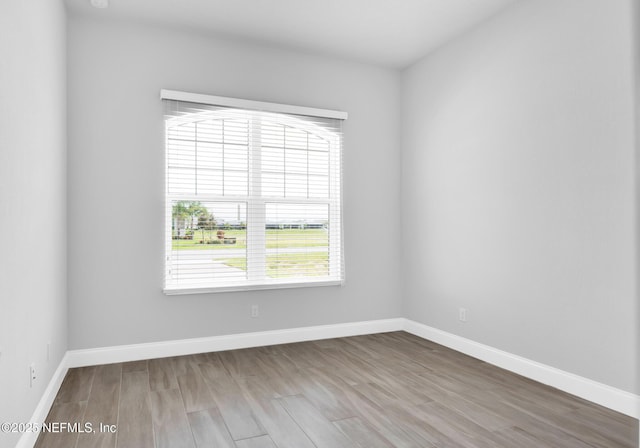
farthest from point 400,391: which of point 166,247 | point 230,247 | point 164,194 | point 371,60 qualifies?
point 371,60

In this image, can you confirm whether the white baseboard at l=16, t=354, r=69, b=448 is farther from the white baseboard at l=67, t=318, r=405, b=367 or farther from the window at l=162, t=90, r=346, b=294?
the window at l=162, t=90, r=346, b=294

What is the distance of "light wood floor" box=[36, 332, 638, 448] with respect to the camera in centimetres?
231

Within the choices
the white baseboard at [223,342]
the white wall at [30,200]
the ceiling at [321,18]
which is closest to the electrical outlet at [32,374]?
the white wall at [30,200]

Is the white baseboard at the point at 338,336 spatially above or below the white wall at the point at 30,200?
below

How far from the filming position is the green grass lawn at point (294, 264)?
13.6 ft

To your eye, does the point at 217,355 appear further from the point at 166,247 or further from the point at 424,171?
the point at 424,171

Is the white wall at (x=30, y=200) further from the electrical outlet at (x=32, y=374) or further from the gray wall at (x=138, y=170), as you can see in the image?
the gray wall at (x=138, y=170)

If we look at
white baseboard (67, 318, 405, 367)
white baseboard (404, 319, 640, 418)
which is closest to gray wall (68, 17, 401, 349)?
white baseboard (67, 318, 405, 367)

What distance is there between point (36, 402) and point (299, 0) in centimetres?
332

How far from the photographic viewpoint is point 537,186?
3227mm

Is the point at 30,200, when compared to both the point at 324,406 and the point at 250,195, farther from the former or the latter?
the point at 324,406

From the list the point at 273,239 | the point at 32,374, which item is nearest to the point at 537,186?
the point at 273,239

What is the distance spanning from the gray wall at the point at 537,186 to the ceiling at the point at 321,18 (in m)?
0.30

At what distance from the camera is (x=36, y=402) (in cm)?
237
